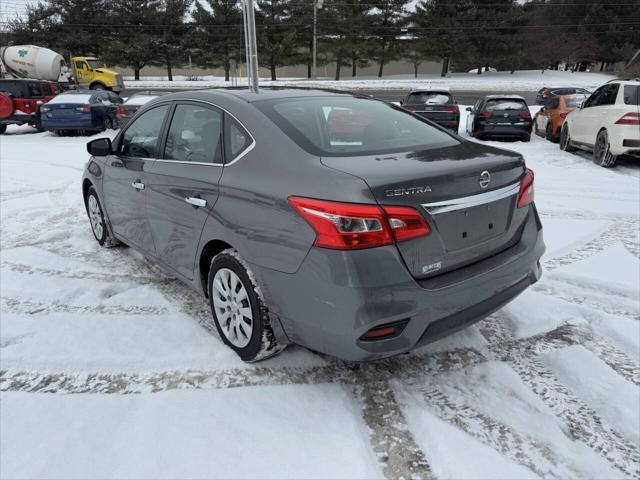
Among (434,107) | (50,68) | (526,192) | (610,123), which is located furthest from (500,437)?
(50,68)

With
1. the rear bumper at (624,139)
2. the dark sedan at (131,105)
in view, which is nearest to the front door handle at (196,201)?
the rear bumper at (624,139)

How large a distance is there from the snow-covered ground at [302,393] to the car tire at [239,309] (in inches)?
6.2

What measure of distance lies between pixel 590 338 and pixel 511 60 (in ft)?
187

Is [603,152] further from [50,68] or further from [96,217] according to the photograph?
[50,68]

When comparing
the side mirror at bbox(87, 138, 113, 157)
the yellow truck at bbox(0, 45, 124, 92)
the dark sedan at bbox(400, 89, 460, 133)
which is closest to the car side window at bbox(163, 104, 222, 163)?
the side mirror at bbox(87, 138, 113, 157)

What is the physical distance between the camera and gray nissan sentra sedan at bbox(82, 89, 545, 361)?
223 cm

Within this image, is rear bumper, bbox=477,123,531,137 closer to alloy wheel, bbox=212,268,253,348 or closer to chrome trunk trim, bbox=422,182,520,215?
chrome trunk trim, bbox=422,182,520,215

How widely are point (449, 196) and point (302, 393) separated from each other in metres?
1.35

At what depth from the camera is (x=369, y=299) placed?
220cm

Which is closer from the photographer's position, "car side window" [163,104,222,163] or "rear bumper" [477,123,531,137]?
"car side window" [163,104,222,163]

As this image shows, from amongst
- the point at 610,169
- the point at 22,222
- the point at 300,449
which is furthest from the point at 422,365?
the point at 610,169

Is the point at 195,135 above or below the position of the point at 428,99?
above

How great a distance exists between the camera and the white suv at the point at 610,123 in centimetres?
871

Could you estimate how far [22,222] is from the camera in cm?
615
